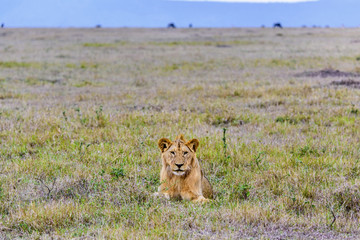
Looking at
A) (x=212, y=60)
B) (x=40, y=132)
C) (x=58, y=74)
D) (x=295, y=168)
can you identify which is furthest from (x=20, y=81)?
(x=295, y=168)

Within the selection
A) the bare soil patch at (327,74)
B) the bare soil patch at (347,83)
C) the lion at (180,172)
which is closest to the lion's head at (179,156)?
the lion at (180,172)

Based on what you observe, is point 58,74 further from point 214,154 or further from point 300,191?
point 300,191

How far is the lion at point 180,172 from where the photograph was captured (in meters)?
4.88

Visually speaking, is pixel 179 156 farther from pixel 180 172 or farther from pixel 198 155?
pixel 198 155

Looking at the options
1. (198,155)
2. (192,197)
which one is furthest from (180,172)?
(198,155)

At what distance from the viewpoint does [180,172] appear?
16.0ft

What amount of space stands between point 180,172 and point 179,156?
0.58 feet

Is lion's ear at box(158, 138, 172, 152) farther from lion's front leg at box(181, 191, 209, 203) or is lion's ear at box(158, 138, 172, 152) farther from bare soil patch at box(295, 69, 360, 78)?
bare soil patch at box(295, 69, 360, 78)

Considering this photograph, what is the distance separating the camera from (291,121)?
1046 cm

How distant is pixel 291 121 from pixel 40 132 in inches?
217

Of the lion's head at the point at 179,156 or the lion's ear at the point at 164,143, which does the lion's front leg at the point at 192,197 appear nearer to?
the lion's head at the point at 179,156

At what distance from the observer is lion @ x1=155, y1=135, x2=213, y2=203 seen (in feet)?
16.0

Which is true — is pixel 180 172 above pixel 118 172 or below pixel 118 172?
above

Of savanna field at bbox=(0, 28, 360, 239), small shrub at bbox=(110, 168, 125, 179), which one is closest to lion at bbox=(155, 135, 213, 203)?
savanna field at bbox=(0, 28, 360, 239)
